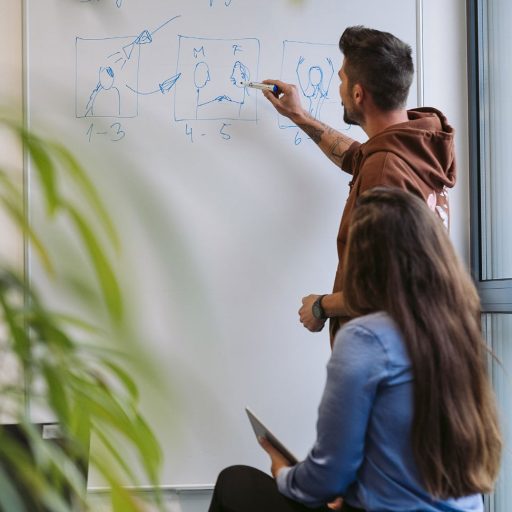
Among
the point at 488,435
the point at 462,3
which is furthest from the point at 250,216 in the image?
the point at 488,435

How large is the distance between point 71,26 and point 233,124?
52cm

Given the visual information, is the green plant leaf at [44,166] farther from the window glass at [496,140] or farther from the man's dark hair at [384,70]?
the window glass at [496,140]

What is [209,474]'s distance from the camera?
Result: 210 cm

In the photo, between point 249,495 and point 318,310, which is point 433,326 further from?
point 318,310

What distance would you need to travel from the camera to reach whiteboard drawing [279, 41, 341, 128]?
7.12 feet

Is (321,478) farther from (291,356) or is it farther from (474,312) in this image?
(291,356)

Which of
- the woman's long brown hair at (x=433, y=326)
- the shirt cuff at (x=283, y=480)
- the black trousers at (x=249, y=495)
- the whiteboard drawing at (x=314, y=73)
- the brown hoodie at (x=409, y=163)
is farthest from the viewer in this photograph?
the whiteboard drawing at (x=314, y=73)

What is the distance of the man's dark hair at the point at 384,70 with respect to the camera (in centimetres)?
186

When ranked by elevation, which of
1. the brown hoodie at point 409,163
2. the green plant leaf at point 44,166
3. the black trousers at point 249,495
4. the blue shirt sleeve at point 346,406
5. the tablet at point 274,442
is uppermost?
the brown hoodie at point 409,163

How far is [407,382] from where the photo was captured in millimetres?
1205

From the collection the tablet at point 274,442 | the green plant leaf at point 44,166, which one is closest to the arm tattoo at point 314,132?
the tablet at point 274,442

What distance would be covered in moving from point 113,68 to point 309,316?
87cm

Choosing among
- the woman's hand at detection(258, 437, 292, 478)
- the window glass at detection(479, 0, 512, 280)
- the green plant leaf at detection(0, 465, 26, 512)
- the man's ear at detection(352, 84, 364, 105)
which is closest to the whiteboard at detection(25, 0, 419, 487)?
the man's ear at detection(352, 84, 364, 105)

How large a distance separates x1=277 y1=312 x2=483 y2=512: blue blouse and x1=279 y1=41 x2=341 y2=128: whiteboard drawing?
1.08m
